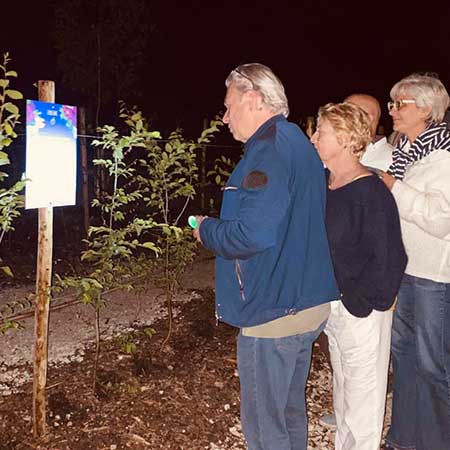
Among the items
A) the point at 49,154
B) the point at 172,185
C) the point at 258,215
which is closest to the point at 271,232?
the point at 258,215

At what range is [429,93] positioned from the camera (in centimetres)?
235

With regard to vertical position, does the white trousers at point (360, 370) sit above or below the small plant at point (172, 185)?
below

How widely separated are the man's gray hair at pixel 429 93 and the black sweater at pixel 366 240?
0.53m

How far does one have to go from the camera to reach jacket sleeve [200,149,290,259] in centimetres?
167

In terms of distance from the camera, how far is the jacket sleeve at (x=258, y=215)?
1674 mm

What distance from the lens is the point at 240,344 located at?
6.36 ft

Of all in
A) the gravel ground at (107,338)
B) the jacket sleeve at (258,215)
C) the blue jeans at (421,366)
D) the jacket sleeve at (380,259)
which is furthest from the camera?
the gravel ground at (107,338)

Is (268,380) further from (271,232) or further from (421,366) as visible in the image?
(421,366)

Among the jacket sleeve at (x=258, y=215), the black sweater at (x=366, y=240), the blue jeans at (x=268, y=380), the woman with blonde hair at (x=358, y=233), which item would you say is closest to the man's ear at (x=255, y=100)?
the jacket sleeve at (x=258, y=215)

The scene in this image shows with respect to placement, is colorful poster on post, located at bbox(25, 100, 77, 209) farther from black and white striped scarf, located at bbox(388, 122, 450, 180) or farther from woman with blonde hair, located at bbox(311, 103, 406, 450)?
black and white striped scarf, located at bbox(388, 122, 450, 180)

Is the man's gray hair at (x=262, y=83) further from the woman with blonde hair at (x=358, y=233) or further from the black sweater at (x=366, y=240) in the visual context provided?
the black sweater at (x=366, y=240)

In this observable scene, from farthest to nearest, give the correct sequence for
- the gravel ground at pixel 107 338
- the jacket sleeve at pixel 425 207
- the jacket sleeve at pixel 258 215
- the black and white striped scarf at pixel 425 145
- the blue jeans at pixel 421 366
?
the gravel ground at pixel 107 338
the blue jeans at pixel 421 366
the black and white striped scarf at pixel 425 145
the jacket sleeve at pixel 425 207
the jacket sleeve at pixel 258 215

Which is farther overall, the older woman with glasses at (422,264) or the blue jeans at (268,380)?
the older woman with glasses at (422,264)

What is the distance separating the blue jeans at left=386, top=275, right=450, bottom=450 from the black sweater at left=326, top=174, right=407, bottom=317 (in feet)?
1.33
